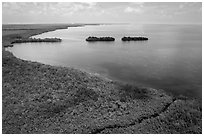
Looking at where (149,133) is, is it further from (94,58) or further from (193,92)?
(94,58)

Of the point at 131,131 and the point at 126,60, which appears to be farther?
the point at 126,60

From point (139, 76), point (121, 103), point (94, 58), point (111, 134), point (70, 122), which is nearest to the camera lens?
point (111, 134)

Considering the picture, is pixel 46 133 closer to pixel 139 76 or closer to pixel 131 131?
pixel 131 131

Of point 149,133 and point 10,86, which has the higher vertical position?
point 10,86

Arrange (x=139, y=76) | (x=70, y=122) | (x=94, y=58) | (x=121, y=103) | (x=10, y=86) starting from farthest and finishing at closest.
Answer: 1. (x=94, y=58)
2. (x=139, y=76)
3. (x=10, y=86)
4. (x=121, y=103)
5. (x=70, y=122)

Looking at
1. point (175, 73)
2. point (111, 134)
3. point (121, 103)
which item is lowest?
point (111, 134)

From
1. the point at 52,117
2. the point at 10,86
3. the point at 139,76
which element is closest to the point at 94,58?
the point at 139,76

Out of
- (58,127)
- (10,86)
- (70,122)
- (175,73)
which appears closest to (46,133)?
(58,127)
